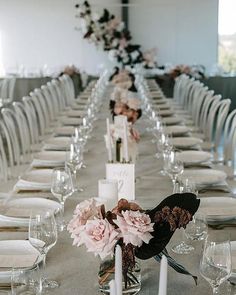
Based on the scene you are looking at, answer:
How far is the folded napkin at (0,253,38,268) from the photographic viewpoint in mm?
2000

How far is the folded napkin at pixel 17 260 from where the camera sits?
2.00 metres

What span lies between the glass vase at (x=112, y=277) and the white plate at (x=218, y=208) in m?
0.64

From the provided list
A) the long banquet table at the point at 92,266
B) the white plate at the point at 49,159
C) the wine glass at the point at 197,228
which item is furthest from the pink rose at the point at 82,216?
the white plate at the point at 49,159

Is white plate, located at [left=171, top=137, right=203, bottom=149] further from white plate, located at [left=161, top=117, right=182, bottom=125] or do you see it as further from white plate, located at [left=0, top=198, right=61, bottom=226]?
white plate, located at [left=0, top=198, right=61, bottom=226]

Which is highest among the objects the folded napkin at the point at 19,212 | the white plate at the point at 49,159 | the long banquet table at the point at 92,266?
the white plate at the point at 49,159

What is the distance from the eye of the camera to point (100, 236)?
1645 millimetres

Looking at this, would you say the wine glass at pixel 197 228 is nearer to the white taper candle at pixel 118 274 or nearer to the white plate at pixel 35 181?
the white taper candle at pixel 118 274

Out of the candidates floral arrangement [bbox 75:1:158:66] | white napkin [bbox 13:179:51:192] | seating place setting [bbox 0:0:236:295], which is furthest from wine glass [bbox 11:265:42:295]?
floral arrangement [bbox 75:1:158:66]

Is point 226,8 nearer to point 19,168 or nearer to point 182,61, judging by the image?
point 182,61

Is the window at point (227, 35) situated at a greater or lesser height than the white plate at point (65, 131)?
greater

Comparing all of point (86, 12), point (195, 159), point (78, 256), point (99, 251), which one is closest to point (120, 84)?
point (86, 12)

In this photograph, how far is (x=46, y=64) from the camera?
13680 mm

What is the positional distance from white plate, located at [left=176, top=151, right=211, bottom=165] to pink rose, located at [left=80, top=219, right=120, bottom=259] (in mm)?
1991

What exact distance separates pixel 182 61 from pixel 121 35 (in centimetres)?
490
